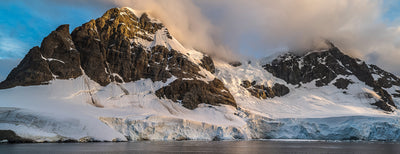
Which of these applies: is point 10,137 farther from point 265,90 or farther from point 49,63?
point 265,90

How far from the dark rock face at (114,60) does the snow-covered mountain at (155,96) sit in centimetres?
38

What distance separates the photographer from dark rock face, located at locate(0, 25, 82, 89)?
101 m

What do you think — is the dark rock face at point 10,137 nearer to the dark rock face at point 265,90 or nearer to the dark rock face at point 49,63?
the dark rock face at point 49,63

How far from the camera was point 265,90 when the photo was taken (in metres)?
166

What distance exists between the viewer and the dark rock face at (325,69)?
177825 millimetres

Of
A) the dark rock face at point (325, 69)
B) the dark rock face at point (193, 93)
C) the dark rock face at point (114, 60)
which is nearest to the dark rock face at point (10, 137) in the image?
the dark rock face at point (114, 60)

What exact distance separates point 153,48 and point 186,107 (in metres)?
33.8

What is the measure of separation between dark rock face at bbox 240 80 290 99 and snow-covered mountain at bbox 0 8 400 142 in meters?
0.50

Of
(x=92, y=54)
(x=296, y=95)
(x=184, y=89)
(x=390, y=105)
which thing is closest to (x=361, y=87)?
(x=390, y=105)

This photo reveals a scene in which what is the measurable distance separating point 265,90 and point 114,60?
74142 millimetres

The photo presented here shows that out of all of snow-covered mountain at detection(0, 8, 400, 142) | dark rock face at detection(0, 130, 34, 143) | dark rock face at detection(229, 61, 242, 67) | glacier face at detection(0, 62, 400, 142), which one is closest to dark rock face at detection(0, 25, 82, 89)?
snow-covered mountain at detection(0, 8, 400, 142)

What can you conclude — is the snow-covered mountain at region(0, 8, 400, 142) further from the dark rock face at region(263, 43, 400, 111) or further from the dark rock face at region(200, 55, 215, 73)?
the dark rock face at region(263, 43, 400, 111)

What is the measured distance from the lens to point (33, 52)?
106 meters

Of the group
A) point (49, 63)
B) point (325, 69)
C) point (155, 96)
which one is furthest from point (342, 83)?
point (49, 63)
